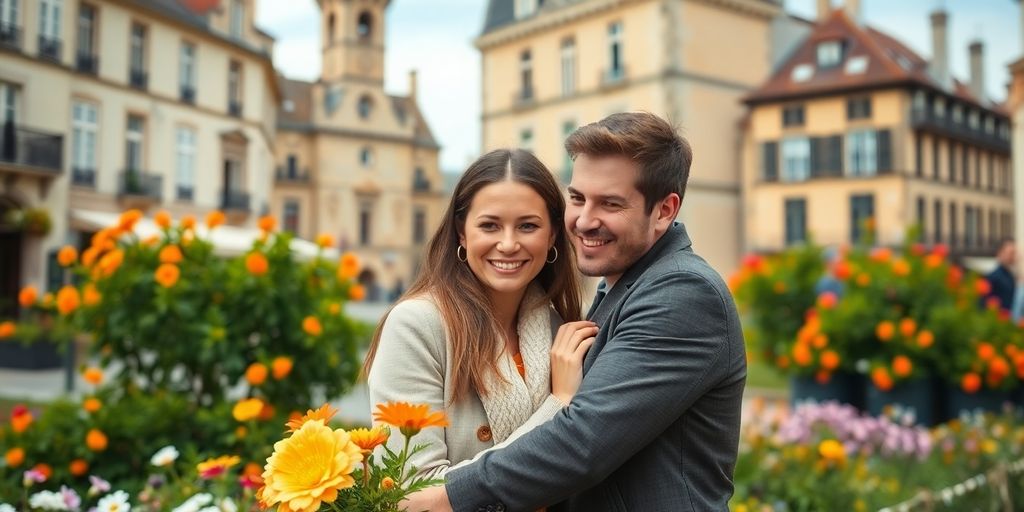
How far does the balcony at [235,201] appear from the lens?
28500 millimetres

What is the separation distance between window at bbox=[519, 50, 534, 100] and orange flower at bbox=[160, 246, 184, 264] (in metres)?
31.9

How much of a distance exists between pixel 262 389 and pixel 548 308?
271 centimetres

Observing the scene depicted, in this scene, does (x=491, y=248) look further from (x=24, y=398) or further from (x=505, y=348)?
(x=24, y=398)

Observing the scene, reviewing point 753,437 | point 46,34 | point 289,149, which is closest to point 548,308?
point 753,437

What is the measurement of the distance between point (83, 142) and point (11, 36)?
586 cm

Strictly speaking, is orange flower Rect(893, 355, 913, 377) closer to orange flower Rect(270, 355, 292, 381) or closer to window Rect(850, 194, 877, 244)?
orange flower Rect(270, 355, 292, 381)

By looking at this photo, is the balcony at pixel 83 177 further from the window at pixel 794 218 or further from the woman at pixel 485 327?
the window at pixel 794 218

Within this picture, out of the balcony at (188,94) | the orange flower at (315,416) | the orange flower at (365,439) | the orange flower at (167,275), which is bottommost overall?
the orange flower at (365,439)

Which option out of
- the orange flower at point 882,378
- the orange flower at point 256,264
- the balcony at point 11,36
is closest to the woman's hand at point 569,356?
the orange flower at point 256,264

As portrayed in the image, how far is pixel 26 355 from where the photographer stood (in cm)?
1225

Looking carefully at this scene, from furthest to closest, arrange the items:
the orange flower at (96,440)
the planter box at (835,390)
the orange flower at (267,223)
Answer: the planter box at (835,390) → the orange flower at (267,223) → the orange flower at (96,440)

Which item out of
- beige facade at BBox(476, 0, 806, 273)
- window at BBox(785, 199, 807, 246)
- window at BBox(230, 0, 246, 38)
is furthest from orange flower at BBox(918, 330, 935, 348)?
window at BBox(785, 199, 807, 246)

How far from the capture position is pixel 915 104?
32.0 m

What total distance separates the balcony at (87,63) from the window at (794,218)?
24093 millimetres
